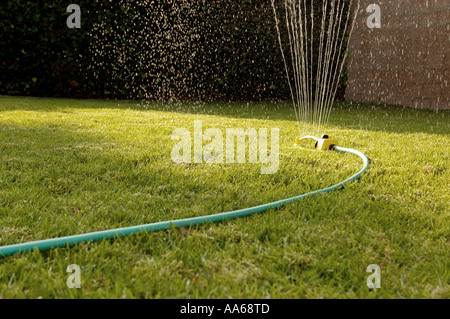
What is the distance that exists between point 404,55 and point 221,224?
21.6ft

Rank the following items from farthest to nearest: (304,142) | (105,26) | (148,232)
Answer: (105,26) → (304,142) → (148,232)

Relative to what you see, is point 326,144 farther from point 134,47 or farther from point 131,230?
point 134,47

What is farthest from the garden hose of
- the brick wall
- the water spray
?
the brick wall

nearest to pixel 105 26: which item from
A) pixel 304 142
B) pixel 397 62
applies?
pixel 304 142

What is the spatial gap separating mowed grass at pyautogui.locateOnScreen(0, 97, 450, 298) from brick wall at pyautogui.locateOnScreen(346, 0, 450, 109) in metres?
4.25

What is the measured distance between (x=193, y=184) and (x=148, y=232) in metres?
0.59

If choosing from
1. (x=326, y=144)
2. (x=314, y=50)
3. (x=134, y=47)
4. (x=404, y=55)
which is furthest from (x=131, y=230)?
(x=314, y=50)

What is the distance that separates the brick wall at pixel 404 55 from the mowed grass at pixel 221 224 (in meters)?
4.25

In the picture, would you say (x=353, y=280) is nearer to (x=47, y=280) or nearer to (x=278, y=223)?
(x=278, y=223)

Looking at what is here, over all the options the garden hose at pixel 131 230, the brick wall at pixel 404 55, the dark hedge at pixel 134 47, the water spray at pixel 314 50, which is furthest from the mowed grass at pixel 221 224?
the brick wall at pixel 404 55

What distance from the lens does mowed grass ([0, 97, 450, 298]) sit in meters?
1.05

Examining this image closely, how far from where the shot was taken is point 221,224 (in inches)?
57.2

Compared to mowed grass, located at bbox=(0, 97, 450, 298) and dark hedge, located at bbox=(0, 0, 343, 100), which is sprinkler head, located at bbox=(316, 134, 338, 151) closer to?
mowed grass, located at bbox=(0, 97, 450, 298)
